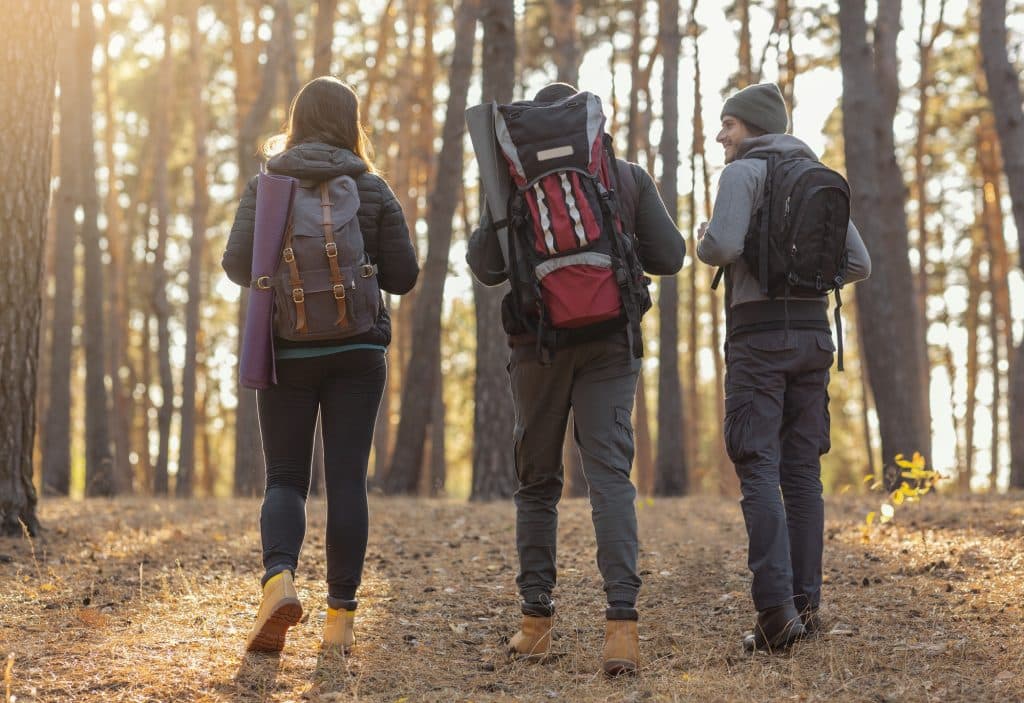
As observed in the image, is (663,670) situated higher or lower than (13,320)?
lower

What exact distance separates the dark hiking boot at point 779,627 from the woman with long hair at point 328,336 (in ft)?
5.45

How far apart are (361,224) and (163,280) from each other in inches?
596

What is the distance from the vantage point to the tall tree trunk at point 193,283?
1709 centimetres

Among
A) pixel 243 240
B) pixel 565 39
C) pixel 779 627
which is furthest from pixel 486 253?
pixel 565 39

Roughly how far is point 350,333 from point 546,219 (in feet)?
2.92

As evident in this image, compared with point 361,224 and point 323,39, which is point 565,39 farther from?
point 361,224

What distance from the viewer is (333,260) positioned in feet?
14.5

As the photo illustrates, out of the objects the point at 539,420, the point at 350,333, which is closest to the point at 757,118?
the point at 539,420

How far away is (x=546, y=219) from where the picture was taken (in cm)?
431

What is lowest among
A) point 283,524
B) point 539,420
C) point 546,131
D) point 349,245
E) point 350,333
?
point 283,524

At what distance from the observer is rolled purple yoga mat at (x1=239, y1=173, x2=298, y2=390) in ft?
14.4

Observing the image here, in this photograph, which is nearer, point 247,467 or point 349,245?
point 349,245

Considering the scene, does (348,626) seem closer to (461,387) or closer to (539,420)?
(539,420)

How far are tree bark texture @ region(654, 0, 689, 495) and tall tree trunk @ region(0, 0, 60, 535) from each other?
29.2ft
